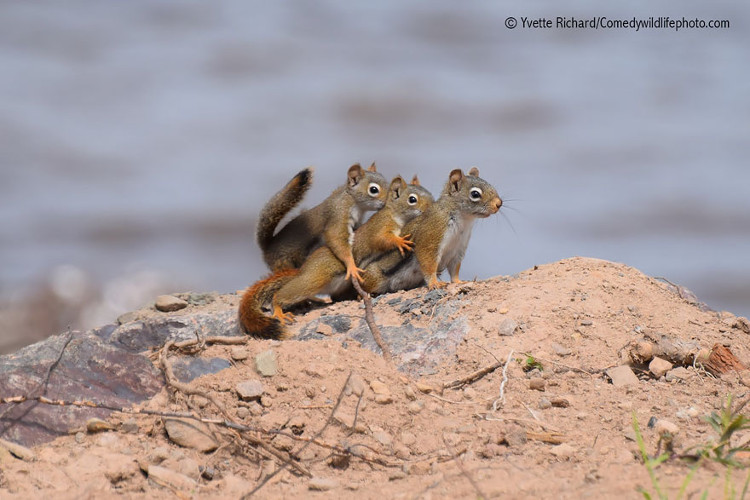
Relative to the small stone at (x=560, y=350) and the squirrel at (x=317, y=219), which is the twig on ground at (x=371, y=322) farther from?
the small stone at (x=560, y=350)

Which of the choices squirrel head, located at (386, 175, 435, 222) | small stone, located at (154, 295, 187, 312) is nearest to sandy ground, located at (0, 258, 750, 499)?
squirrel head, located at (386, 175, 435, 222)

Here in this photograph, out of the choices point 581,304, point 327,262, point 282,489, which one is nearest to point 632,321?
point 581,304

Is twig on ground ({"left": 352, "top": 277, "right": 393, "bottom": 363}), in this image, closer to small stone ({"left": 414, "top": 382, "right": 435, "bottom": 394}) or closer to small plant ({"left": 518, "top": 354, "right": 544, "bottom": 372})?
small stone ({"left": 414, "top": 382, "right": 435, "bottom": 394})

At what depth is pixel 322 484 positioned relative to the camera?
414cm

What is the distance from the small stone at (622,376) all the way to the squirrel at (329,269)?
2.23 metres

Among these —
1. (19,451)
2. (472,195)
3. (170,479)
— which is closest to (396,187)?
(472,195)

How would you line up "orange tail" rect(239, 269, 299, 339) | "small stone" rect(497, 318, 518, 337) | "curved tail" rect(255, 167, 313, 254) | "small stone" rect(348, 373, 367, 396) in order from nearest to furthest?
"small stone" rect(348, 373, 367, 396) → "small stone" rect(497, 318, 518, 337) → "orange tail" rect(239, 269, 299, 339) → "curved tail" rect(255, 167, 313, 254)

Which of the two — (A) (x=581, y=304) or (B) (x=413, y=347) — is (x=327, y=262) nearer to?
(B) (x=413, y=347)

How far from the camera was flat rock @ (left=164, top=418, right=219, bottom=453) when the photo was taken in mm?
4480

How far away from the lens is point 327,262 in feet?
22.9

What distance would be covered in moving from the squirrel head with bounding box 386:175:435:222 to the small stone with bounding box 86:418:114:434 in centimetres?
336

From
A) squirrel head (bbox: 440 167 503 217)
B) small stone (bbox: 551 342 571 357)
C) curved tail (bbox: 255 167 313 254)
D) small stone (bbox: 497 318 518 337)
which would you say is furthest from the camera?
curved tail (bbox: 255 167 313 254)

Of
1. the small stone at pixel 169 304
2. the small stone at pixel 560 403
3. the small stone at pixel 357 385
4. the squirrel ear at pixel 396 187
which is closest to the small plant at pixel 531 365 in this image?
the small stone at pixel 560 403

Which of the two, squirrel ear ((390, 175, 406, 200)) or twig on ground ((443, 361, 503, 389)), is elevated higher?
squirrel ear ((390, 175, 406, 200))
